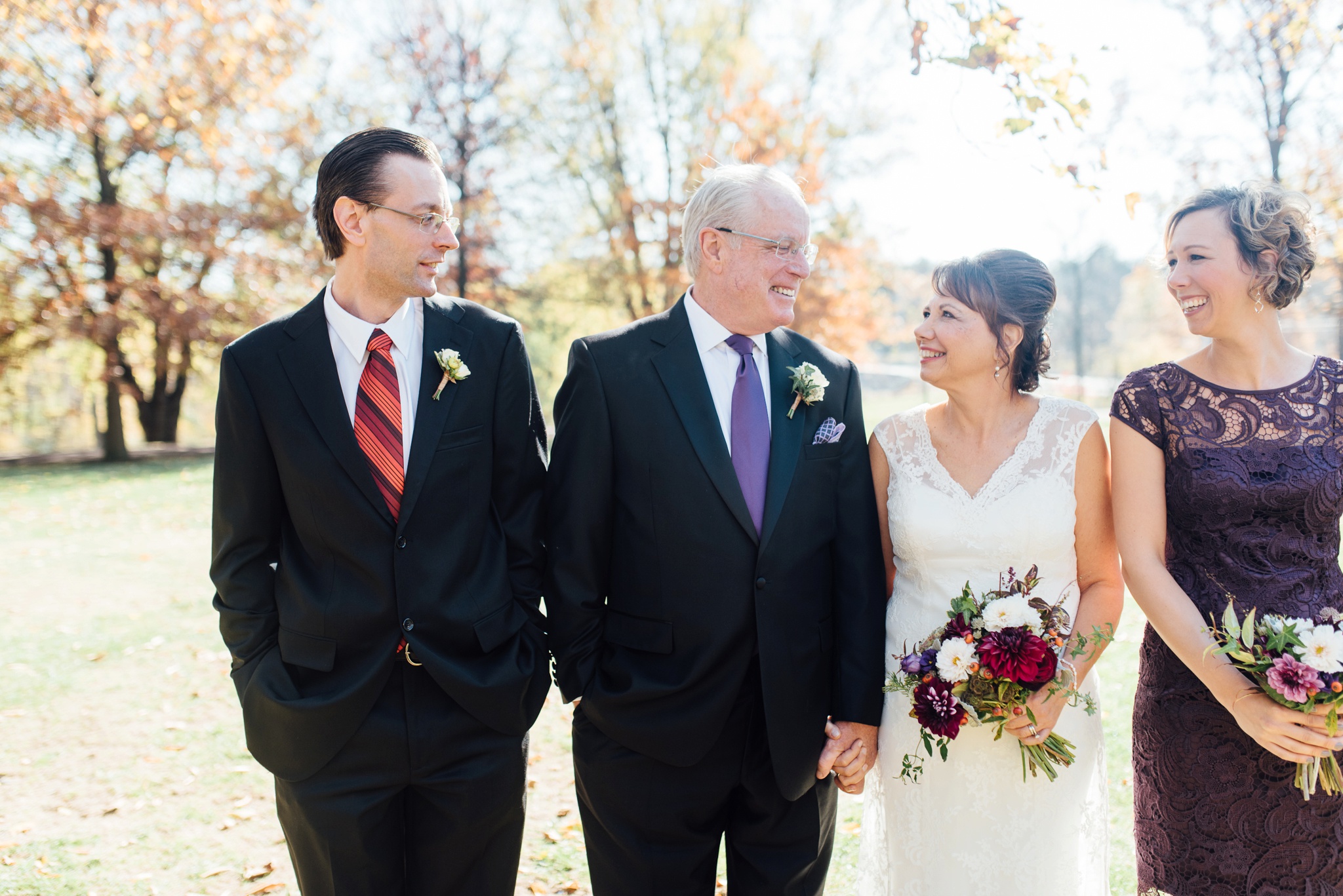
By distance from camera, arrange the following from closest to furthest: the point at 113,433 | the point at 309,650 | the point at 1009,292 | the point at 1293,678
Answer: the point at 1293,678 → the point at 309,650 → the point at 1009,292 → the point at 113,433

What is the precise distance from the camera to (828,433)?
118 inches

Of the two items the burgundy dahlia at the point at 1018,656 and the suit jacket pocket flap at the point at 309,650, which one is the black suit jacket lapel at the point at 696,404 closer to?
the burgundy dahlia at the point at 1018,656

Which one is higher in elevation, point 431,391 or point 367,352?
point 367,352

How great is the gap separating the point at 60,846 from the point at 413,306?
381 cm

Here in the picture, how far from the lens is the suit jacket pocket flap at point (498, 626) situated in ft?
9.01

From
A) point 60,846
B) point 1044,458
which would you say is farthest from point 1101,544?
point 60,846

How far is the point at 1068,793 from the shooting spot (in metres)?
3.13

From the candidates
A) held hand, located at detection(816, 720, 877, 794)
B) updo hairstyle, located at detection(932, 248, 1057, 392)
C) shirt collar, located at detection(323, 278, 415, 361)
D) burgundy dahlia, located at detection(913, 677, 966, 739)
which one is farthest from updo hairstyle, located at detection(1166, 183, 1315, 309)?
shirt collar, located at detection(323, 278, 415, 361)

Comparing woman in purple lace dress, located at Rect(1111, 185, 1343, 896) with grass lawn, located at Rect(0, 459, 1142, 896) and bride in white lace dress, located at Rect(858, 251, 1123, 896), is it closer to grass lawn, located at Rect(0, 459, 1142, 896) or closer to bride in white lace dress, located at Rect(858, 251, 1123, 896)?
bride in white lace dress, located at Rect(858, 251, 1123, 896)

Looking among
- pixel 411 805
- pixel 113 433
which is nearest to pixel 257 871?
pixel 411 805

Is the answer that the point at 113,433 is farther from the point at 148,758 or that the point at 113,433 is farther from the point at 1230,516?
the point at 1230,516

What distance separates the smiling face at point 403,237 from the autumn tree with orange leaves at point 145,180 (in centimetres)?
1479

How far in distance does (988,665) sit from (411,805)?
1914 millimetres

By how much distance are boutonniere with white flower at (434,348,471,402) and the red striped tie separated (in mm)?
150
